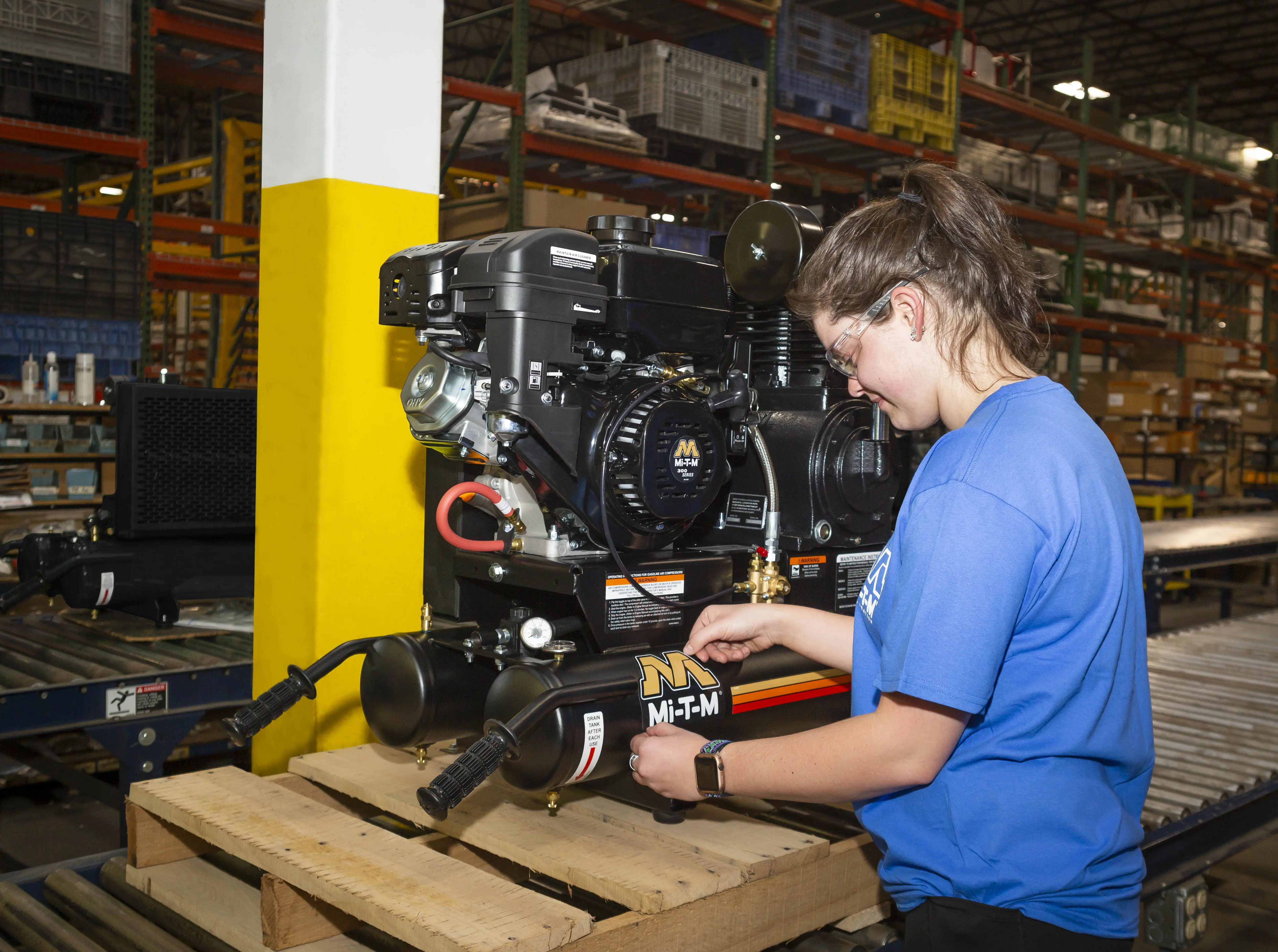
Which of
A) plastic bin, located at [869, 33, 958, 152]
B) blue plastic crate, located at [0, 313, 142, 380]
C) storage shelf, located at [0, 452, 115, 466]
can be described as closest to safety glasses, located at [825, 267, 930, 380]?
storage shelf, located at [0, 452, 115, 466]

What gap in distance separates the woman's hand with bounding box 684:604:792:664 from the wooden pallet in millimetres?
282

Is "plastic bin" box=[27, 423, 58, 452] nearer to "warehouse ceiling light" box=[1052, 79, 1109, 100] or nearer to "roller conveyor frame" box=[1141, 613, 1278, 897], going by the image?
"roller conveyor frame" box=[1141, 613, 1278, 897]

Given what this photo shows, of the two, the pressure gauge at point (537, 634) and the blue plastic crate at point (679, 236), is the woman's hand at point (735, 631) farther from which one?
the blue plastic crate at point (679, 236)

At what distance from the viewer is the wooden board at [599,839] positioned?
1.54 meters

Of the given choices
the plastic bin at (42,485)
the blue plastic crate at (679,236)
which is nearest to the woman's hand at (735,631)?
the blue plastic crate at (679,236)

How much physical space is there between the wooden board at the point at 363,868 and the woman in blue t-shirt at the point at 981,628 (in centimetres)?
37

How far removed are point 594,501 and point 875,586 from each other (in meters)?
0.71

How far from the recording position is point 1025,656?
1.15m

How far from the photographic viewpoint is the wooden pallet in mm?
1416

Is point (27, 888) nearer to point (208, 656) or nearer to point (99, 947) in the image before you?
point (99, 947)

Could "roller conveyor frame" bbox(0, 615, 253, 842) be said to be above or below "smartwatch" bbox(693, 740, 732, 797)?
below

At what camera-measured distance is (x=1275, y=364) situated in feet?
40.7

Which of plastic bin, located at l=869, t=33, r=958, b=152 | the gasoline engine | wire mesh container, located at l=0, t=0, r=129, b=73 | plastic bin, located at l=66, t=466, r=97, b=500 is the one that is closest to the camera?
the gasoline engine

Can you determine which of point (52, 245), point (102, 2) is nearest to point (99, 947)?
point (52, 245)
